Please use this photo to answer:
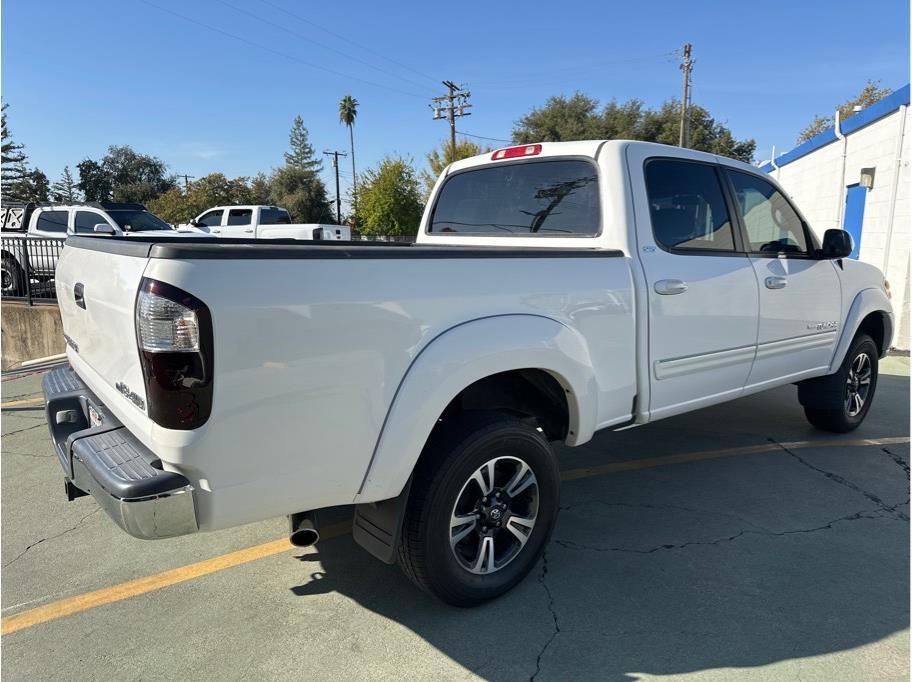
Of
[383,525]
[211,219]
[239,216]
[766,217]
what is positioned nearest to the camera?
[383,525]

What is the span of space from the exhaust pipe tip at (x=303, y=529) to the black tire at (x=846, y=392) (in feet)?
13.7

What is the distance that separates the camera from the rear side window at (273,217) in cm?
1970

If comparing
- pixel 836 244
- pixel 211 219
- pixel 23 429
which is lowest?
pixel 23 429

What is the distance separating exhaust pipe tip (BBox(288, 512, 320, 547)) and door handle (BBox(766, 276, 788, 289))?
3.11 metres

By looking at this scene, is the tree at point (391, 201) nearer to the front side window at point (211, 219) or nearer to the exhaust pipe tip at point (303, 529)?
the front side window at point (211, 219)

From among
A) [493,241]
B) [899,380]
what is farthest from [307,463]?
[899,380]

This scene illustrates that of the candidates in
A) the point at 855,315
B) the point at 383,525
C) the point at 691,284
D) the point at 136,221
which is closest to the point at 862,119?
the point at 855,315

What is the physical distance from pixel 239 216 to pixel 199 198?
3810 cm

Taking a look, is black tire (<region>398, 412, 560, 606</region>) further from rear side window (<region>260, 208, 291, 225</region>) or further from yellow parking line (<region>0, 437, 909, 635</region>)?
rear side window (<region>260, 208, 291, 225</region>)

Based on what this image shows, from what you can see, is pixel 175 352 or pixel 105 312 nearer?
pixel 175 352

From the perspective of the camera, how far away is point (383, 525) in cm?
247

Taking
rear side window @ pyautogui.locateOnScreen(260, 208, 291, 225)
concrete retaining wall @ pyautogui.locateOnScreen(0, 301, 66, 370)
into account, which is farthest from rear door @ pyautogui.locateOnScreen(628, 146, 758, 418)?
rear side window @ pyautogui.locateOnScreen(260, 208, 291, 225)

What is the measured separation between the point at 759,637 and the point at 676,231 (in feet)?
6.72

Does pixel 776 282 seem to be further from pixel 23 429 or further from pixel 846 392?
pixel 23 429
